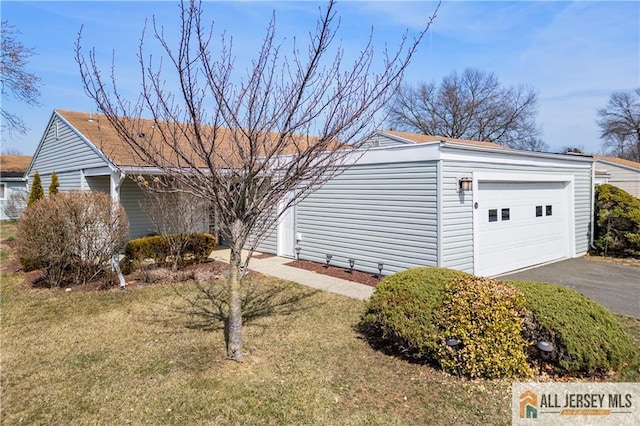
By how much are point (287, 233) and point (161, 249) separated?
136 inches

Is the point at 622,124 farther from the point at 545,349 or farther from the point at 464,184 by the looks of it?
the point at 545,349

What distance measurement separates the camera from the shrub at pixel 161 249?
905 centimetres

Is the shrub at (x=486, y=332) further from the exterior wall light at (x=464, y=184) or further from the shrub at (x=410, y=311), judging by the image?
the exterior wall light at (x=464, y=184)

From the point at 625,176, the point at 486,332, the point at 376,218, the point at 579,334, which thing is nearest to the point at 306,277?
the point at 376,218

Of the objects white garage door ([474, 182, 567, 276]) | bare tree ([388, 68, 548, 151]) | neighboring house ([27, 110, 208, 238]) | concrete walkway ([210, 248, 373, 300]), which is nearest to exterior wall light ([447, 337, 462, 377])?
concrete walkway ([210, 248, 373, 300])

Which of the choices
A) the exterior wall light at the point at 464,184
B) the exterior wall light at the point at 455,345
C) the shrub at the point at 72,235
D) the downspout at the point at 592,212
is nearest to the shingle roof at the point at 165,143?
the shrub at the point at 72,235

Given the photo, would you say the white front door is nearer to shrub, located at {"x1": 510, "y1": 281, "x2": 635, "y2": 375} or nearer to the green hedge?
the green hedge

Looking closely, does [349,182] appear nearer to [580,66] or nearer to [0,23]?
[580,66]

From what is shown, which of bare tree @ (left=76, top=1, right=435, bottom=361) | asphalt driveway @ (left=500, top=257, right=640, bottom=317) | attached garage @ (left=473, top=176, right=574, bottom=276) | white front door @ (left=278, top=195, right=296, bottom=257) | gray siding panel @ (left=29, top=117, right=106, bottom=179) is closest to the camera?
bare tree @ (left=76, top=1, right=435, bottom=361)

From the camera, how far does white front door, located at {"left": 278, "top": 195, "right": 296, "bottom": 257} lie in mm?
10836

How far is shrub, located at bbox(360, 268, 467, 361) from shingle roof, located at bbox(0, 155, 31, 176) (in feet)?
89.9

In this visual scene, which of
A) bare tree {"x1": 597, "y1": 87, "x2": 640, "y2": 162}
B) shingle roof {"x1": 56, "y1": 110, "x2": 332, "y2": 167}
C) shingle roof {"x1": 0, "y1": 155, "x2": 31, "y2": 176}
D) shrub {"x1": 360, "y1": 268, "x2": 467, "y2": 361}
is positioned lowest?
shrub {"x1": 360, "y1": 268, "x2": 467, "y2": 361}

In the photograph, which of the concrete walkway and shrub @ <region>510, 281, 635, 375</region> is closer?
shrub @ <region>510, 281, 635, 375</region>

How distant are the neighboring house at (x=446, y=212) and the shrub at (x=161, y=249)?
2.56m
